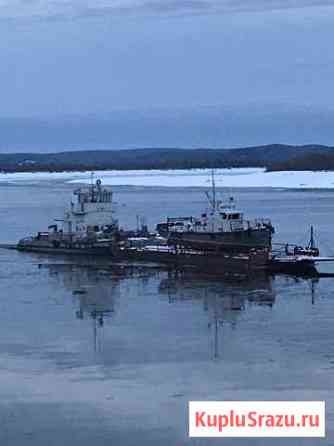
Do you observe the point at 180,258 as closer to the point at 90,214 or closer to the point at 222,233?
the point at 222,233

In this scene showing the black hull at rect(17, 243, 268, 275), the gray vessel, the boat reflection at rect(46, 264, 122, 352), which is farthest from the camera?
the gray vessel

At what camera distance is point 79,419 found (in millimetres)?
12070

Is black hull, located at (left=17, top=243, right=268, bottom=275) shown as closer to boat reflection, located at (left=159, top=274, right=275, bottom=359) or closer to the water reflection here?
the water reflection

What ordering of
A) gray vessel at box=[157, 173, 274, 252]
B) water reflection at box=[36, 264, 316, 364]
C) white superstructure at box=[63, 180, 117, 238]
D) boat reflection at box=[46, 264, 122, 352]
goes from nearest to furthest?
water reflection at box=[36, 264, 316, 364] → boat reflection at box=[46, 264, 122, 352] → gray vessel at box=[157, 173, 274, 252] → white superstructure at box=[63, 180, 117, 238]

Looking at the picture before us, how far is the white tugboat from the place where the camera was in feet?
111

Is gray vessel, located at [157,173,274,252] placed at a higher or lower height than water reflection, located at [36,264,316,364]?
higher

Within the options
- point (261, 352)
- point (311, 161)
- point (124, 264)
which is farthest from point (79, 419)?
point (311, 161)

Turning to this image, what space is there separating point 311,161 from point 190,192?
25.7 metres

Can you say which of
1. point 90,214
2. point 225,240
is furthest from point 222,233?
point 90,214

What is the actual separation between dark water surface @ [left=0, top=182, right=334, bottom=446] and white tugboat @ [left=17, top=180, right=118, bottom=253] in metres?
5.17

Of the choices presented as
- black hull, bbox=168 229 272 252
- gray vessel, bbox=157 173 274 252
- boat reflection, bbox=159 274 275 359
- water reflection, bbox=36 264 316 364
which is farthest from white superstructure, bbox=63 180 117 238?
boat reflection, bbox=159 274 275 359

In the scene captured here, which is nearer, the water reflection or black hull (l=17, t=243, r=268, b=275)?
the water reflection

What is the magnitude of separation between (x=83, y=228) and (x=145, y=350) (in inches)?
762

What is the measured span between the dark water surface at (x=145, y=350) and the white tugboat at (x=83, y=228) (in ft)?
17.0
